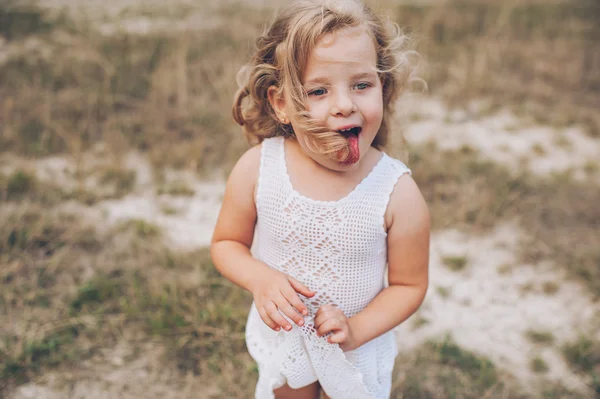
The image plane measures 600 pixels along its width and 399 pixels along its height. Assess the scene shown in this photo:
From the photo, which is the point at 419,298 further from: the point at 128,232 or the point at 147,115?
the point at 147,115

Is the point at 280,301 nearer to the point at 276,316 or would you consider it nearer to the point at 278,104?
the point at 276,316

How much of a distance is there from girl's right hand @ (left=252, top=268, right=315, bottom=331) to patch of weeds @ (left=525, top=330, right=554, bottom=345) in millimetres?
1675

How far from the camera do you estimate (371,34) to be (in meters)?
1.31

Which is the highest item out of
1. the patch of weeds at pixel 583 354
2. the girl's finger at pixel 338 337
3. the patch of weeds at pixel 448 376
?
the girl's finger at pixel 338 337

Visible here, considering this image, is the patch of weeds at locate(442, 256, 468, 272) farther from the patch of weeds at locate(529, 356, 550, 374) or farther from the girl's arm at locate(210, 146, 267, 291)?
the girl's arm at locate(210, 146, 267, 291)

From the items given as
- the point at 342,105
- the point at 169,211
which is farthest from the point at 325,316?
the point at 169,211

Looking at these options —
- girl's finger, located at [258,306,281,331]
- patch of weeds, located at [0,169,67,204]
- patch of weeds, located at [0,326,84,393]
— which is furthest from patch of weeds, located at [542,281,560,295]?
patch of weeds, located at [0,169,67,204]

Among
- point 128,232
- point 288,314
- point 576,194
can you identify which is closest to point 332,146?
point 288,314

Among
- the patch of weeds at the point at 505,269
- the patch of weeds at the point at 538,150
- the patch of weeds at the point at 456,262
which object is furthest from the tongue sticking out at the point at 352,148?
the patch of weeds at the point at 538,150

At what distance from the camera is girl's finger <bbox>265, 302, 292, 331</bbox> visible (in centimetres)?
125

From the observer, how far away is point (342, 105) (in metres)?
1.23

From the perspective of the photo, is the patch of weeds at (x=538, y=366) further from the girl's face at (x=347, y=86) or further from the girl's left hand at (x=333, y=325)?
the girl's face at (x=347, y=86)

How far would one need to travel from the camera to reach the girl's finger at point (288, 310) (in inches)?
48.6

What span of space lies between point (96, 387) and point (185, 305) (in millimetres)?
486
